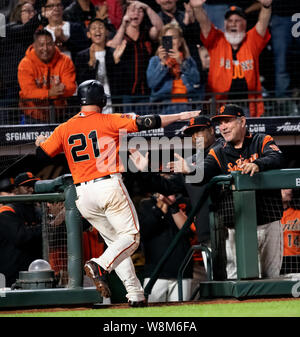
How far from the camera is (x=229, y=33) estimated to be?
10273 mm

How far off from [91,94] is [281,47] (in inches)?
227

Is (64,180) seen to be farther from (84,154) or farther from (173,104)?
(173,104)

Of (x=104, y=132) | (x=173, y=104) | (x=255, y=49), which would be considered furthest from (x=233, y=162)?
(x=255, y=49)

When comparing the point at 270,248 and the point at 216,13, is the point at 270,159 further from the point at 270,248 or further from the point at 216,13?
the point at 216,13

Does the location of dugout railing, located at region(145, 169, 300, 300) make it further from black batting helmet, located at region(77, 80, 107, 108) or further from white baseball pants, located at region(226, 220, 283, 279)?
black batting helmet, located at region(77, 80, 107, 108)

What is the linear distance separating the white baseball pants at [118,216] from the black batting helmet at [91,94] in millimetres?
640

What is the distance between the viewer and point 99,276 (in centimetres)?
508

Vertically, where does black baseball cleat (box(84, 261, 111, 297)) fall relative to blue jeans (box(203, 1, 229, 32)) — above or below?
below

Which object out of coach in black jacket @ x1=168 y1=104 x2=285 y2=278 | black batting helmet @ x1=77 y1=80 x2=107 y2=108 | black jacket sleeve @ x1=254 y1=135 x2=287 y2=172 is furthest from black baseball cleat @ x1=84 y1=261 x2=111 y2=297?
black jacket sleeve @ x1=254 y1=135 x2=287 y2=172

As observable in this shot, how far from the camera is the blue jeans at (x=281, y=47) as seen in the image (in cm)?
1055

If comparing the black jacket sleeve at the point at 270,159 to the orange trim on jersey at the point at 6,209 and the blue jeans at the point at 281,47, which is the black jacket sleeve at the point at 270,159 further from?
the blue jeans at the point at 281,47

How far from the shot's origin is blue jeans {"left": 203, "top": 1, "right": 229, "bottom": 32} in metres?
11.0

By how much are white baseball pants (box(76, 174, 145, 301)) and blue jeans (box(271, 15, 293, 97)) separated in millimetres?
5689

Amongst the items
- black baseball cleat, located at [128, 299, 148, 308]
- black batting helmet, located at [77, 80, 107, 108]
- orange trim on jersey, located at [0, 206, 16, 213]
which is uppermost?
black batting helmet, located at [77, 80, 107, 108]
